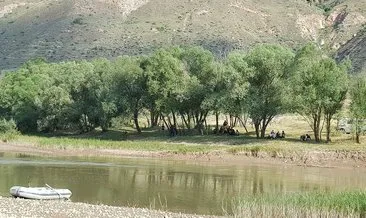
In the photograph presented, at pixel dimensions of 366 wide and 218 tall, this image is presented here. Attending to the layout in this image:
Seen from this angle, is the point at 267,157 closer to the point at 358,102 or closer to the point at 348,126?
the point at 358,102

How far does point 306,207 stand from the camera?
24.8 meters

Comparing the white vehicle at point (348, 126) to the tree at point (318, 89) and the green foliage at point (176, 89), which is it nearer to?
the tree at point (318, 89)

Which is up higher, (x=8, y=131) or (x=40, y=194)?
(x=8, y=131)

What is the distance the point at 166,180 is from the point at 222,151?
20873 millimetres

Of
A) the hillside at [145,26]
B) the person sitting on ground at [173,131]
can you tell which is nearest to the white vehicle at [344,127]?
the person sitting on ground at [173,131]

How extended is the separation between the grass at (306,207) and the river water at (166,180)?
4.25 meters

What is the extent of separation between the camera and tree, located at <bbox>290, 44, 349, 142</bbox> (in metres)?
66.8

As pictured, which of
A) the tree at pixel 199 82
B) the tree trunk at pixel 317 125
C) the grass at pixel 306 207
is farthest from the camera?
the tree at pixel 199 82

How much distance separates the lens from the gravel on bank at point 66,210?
25.8 m

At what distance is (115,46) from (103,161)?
4145 inches

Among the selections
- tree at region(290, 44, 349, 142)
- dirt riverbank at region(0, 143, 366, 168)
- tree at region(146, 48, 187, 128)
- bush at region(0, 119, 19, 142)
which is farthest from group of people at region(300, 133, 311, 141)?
bush at region(0, 119, 19, 142)

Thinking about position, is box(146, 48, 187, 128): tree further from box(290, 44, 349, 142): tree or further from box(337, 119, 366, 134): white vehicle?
box(337, 119, 366, 134): white vehicle

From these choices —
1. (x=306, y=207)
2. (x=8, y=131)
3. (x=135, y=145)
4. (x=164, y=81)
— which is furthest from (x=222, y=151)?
(x=306, y=207)

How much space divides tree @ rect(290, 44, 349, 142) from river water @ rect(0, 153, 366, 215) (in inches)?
492
